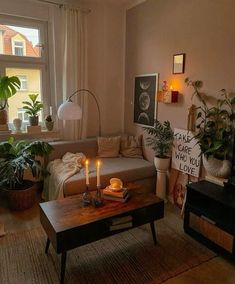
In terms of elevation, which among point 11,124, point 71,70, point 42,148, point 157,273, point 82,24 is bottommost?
point 157,273

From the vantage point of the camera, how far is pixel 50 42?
3416mm

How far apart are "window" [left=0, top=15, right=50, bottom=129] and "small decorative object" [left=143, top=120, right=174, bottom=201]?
68.4 inches

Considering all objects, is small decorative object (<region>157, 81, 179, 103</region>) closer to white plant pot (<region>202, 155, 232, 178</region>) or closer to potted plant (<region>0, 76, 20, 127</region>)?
white plant pot (<region>202, 155, 232, 178</region>)

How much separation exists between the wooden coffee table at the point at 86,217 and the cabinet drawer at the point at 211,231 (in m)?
0.41

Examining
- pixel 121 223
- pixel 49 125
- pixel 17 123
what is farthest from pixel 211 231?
pixel 17 123

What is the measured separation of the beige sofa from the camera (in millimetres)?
2771

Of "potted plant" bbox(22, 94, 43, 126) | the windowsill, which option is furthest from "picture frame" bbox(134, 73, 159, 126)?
"potted plant" bbox(22, 94, 43, 126)

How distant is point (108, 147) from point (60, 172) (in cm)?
93

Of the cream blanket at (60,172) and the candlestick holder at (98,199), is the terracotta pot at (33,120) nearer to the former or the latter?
the cream blanket at (60,172)

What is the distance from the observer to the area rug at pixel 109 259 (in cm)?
189

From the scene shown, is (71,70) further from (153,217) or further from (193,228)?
(193,228)

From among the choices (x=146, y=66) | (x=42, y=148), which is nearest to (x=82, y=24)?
(x=146, y=66)

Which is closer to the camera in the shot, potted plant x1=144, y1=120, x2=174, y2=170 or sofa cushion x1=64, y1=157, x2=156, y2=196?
sofa cushion x1=64, y1=157, x2=156, y2=196

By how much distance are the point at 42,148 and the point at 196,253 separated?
2.05 meters
